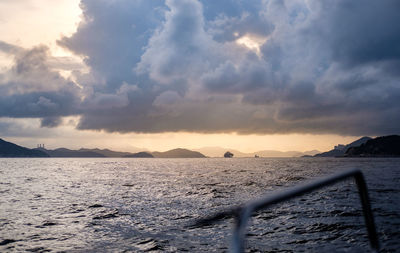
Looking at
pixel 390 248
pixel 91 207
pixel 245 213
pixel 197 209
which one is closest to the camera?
pixel 245 213

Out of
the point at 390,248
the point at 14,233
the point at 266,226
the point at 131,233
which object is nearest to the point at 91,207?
the point at 14,233

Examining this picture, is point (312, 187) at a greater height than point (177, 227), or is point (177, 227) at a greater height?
point (312, 187)

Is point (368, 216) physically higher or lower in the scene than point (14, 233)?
higher

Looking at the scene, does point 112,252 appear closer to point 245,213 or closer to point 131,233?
point 131,233

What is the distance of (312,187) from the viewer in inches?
106

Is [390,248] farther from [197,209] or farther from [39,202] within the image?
[39,202]

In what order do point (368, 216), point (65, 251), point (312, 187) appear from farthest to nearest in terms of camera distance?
point (65, 251), point (368, 216), point (312, 187)

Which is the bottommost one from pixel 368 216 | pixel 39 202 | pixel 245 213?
pixel 39 202

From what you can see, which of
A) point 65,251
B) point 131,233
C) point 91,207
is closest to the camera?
point 65,251

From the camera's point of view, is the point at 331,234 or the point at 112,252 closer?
the point at 112,252

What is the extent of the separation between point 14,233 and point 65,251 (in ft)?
17.5

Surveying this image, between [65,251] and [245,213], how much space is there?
42.8 ft

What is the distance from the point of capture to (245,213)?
195 centimetres

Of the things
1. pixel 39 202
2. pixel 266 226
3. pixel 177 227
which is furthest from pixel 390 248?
pixel 39 202
